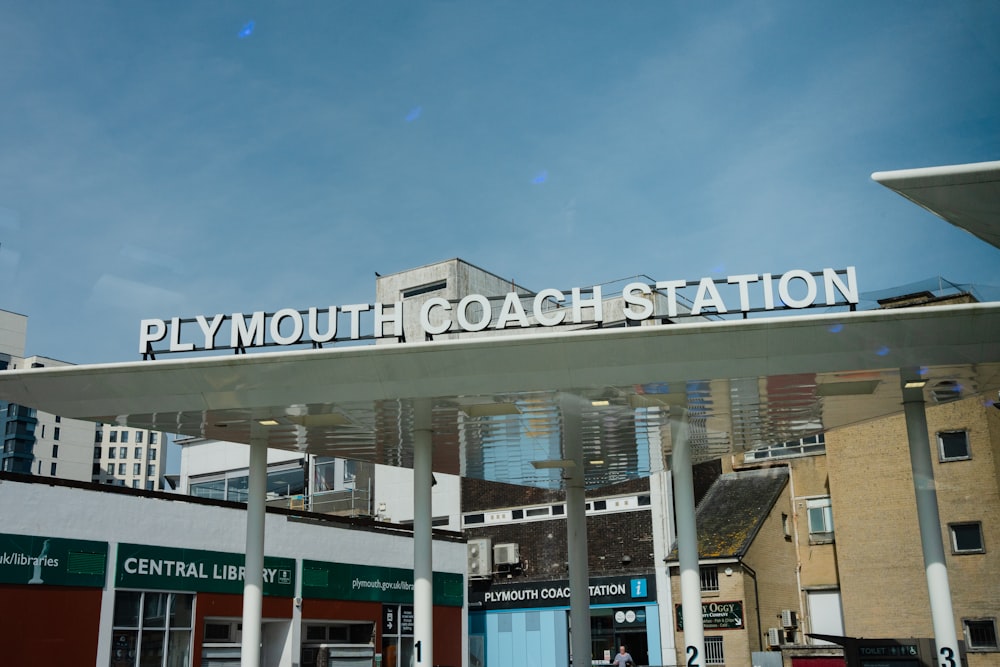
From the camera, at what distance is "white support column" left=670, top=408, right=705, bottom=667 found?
19.0m

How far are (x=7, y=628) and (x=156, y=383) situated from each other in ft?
30.7

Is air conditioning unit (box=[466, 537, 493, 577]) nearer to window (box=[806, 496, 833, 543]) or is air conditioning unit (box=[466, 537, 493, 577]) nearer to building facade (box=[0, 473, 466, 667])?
building facade (box=[0, 473, 466, 667])

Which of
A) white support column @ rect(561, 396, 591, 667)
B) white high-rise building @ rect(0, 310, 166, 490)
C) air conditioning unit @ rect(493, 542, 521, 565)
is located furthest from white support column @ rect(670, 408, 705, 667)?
white high-rise building @ rect(0, 310, 166, 490)

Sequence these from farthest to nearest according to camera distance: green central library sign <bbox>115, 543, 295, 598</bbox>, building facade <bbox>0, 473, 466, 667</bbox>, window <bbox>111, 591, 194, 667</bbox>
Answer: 1. green central library sign <bbox>115, 543, 295, 598</bbox>
2. window <bbox>111, 591, 194, 667</bbox>
3. building facade <bbox>0, 473, 466, 667</bbox>

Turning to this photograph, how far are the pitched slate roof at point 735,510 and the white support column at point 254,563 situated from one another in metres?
20.5

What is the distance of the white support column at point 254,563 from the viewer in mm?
20922

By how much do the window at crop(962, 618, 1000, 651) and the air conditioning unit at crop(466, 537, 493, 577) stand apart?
20.6m

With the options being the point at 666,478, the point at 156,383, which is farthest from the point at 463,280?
the point at 156,383

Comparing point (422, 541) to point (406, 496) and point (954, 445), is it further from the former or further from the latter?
point (406, 496)

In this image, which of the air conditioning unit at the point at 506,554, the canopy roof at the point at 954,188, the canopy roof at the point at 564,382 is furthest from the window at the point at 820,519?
the canopy roof at the point at 954,188

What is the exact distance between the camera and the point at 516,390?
1855 centimetres

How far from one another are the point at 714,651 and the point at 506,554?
1205 cm

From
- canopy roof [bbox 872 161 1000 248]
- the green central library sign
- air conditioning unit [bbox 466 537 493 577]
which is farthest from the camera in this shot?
air conditioning unit [bbox 466 537 493 577]

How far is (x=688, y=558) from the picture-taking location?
1970 centimetres
